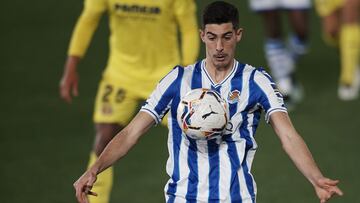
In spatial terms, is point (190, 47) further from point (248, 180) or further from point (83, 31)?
point (248, 180)

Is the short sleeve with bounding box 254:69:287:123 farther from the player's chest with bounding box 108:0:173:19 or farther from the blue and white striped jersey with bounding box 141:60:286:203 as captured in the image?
the player's chest with bounding box 108:0:173:19

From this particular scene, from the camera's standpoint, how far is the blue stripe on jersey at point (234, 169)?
7617mm

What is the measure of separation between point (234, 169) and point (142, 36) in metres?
2.74

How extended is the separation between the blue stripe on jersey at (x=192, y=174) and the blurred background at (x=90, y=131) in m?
3.22

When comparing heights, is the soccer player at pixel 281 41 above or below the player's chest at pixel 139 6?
below

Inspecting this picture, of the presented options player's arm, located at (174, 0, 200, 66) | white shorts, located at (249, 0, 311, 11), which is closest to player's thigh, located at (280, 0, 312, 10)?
white shorts, located at (249, 0, 311, 11)

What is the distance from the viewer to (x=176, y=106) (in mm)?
7664

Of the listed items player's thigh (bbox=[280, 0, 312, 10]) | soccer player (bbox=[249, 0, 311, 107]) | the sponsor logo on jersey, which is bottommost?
soccer player (bbox=[249, 0, 311, 107])

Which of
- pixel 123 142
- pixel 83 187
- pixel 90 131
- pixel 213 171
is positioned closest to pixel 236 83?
pixel 213 171

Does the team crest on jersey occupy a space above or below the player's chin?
below

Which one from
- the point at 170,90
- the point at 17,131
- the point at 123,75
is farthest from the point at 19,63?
the point at 170,90

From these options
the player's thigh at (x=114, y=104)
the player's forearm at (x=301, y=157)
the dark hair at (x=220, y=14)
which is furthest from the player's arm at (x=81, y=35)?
the player's forearm at (x=301, y=157)

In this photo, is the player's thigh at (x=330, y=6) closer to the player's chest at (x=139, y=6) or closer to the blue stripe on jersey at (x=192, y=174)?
the player's chest at (x=139, y=6)

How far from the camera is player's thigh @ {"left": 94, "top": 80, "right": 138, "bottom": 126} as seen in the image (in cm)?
997
